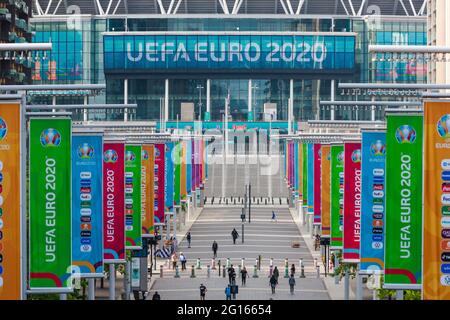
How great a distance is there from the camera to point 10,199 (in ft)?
81.5

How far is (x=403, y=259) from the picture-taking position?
28.2 m

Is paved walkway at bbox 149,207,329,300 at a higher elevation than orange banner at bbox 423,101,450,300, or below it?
below

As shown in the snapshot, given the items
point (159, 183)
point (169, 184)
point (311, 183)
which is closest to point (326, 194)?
point (159, 183)

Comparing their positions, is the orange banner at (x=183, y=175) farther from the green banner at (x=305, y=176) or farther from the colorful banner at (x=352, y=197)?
the colorful banner at (x=352, y=197)

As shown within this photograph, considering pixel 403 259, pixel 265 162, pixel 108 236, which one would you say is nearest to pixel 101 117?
pixel 265 162

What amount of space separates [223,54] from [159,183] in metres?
123

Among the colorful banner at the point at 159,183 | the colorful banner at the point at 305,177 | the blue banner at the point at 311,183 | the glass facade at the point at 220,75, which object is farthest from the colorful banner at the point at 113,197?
the glass facade at the point at 220,75

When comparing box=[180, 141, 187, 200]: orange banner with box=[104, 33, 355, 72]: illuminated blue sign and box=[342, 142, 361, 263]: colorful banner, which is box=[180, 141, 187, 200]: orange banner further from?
box=[104, 33, 355, 72]: illuminated blue sign

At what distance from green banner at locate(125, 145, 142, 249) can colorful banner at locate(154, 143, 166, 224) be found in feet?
45.3

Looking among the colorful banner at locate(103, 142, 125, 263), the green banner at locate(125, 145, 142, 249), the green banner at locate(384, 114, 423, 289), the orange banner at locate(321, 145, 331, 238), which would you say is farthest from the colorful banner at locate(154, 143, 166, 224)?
the green banner at locate(384, 114, 423, 289)

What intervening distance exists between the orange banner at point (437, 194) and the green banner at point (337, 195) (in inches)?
887

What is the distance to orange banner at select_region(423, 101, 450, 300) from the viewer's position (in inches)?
969
